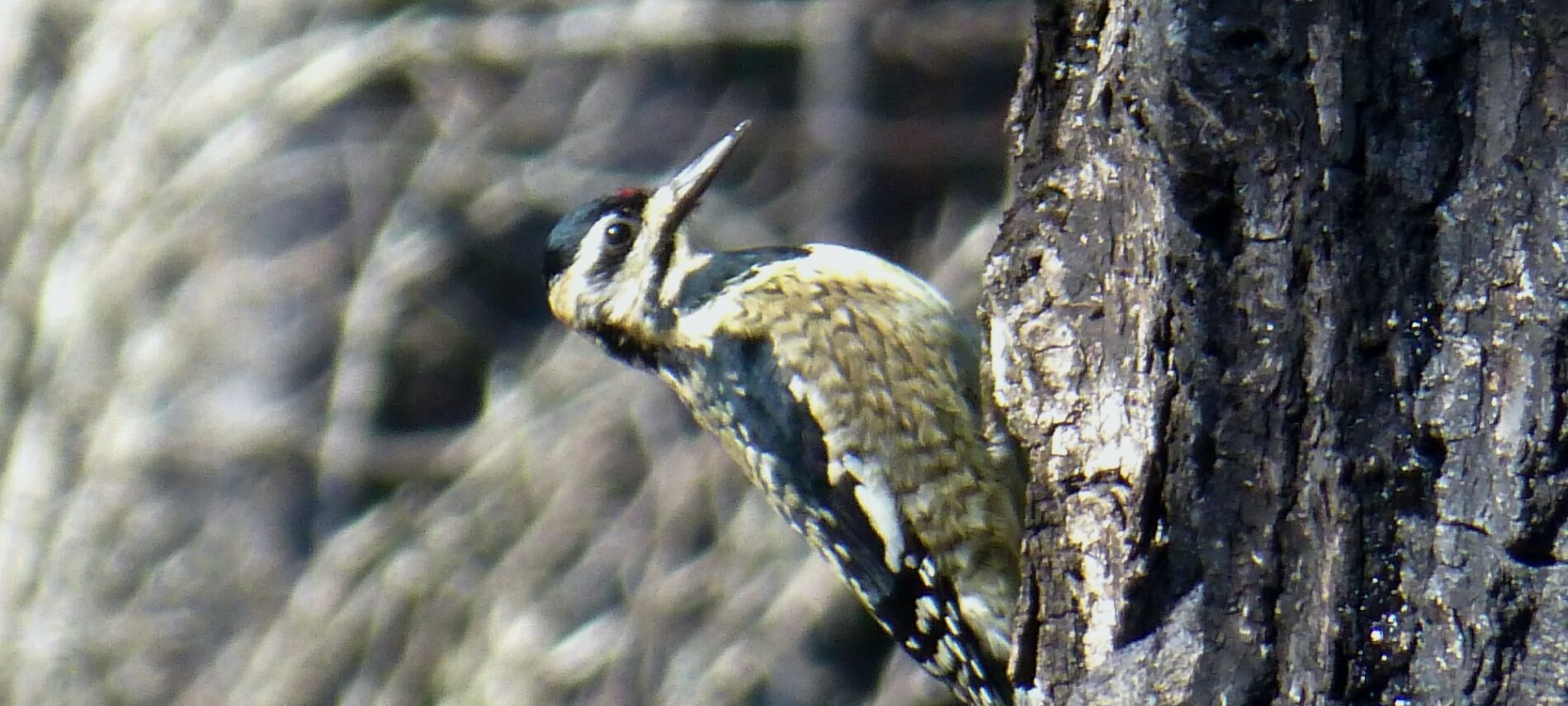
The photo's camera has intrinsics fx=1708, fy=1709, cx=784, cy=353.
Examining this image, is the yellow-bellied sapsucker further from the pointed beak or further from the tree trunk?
the tree trunk

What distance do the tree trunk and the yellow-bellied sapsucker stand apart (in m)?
0.81

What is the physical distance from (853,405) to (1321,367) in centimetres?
132

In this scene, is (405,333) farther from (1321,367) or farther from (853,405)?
(1321,367)

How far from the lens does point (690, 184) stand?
11.8 feet

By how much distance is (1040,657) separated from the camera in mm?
2246

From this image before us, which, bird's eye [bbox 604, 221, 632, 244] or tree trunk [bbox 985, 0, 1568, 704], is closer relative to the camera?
tree trunk [bbox 985, 0, 1568, 704]

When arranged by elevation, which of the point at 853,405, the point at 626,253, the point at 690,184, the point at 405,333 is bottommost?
the point at 405,333

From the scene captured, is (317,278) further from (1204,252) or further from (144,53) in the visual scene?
(1204,252)

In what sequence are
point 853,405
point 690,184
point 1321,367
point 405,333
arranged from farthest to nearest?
point 405,333 < point 690,184 < point 853,405 < point 1321,367

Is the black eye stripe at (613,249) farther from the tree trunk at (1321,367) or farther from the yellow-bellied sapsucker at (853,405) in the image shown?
the tree trunk at (1321,367)

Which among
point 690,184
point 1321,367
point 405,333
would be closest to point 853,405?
point 690,184

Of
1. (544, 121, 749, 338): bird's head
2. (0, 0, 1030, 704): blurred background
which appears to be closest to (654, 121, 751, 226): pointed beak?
(544, 121, 749, 338): bird's head

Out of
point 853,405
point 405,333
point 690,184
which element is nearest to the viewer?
point 853,405

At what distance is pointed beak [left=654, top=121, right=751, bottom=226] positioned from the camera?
138 inches
